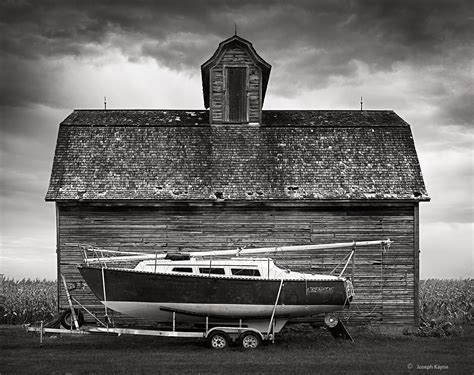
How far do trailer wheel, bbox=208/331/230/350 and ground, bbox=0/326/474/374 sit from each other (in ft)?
0.84

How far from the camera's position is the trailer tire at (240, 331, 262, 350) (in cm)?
1838

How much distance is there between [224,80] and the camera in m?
25.8

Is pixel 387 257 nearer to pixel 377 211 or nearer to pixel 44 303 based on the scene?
pixel 377 211

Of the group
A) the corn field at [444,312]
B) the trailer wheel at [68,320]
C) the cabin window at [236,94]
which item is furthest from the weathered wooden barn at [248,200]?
the trailer wheel at [68,320]

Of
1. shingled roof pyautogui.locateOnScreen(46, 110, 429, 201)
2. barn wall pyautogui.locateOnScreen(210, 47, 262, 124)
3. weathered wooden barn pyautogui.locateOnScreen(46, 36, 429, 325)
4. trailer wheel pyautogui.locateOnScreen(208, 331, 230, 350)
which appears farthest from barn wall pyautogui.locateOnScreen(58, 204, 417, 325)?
barn wall pyautogui.locateOnScreen(210, 47, 262, 124)

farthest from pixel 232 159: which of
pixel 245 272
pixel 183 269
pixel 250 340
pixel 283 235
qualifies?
pixel 250 340

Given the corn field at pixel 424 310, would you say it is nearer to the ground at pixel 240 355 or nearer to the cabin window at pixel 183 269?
the ground at pixel 240 355

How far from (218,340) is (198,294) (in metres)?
1.41

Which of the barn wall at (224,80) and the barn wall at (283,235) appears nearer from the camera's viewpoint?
the barn wall at (283,235)

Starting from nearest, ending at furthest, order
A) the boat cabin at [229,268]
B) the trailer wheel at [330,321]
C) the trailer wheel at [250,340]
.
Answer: the trailer wheel at [250,340] < the boat cabin at [229,268] < the trailer wheel at [330,321]

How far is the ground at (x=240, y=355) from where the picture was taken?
14.9 metres

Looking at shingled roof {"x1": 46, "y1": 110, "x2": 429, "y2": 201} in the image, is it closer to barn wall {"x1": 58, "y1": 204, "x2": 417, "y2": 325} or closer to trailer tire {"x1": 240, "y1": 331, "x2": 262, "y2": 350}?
barn wall {"x1": 58, "y1": 204, "x2": 417, "y2": 325}

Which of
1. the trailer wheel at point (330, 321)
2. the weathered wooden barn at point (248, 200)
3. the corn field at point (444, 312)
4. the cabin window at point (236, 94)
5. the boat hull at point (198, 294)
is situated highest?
the cabin window at point (236, 94)

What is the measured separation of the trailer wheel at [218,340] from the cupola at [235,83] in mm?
9916
